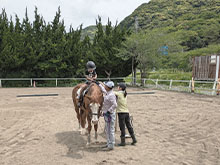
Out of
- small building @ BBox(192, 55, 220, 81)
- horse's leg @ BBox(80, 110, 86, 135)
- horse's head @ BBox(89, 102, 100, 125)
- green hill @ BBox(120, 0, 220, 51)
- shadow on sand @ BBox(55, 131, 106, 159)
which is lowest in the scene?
shadow on sand @ BBox(55, 131, 106, 159)

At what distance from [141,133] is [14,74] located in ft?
67.8

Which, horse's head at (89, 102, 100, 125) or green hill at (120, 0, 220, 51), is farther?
green hill at (120, 0, 220, 51)

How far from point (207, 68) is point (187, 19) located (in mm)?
73688

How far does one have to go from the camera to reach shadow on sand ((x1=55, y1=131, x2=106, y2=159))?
13.5 feet

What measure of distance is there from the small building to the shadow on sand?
14.1 metres

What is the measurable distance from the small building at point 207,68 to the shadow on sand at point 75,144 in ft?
46.3

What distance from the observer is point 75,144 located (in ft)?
15.4

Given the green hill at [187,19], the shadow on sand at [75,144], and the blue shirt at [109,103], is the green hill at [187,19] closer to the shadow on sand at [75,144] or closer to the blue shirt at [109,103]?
the shadow on sand at [75,144]

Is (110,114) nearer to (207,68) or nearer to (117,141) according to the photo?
(117,141)

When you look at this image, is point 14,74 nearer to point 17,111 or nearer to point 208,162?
point 17,111

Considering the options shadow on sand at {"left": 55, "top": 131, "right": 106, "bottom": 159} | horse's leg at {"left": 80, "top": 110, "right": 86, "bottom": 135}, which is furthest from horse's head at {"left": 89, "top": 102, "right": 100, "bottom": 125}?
horse's leg at {"left": 80, "top": 110, "right": 86, "bottom": 135}

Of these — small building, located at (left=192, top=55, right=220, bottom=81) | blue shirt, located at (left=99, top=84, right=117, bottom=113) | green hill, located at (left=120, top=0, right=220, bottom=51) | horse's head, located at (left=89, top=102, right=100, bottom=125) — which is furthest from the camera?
green hill, located at (left=120, top=0, right=220, bottom=51)

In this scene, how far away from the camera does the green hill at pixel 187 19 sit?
53691 mm

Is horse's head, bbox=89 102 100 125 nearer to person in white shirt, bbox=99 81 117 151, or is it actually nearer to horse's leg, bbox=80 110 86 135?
person in white shirt, bbox=99 81 117 151
